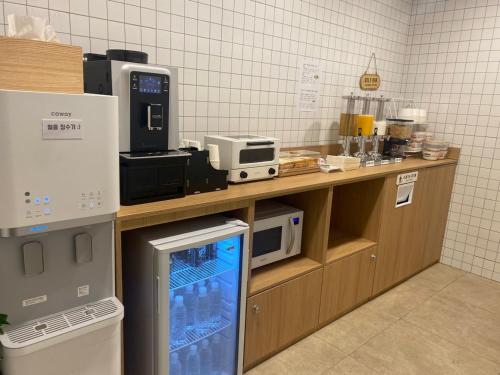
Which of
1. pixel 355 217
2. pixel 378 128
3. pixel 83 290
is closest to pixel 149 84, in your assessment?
pixel 83 290

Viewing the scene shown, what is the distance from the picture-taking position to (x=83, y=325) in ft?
4.02

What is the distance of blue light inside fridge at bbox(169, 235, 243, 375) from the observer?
1.72 m

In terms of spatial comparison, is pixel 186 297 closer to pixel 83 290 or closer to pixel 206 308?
pixel 206 308

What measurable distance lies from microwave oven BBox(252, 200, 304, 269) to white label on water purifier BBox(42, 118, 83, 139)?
115cm

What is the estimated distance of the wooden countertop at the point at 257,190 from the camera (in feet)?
4.85

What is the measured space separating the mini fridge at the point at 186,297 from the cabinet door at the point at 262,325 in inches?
4.7

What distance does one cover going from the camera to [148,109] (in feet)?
5.11

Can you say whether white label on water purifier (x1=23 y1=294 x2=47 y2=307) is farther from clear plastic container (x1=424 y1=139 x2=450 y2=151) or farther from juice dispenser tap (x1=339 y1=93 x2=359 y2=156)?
clear plastic container (x1=424 y1=139 x2=450 y2=151)

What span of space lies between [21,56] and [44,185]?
0.37 meters

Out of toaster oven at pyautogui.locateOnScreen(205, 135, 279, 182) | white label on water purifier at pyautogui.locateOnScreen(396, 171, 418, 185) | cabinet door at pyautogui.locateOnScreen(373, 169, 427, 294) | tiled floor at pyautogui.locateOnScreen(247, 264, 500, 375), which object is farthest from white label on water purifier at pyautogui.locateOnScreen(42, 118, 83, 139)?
white label on water purifier at pyautogui.locateOnScreen(396, 171, 418, 185)

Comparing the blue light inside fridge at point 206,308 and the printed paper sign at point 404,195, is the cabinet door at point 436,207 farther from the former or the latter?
the blue light inside fridge at point 206,308

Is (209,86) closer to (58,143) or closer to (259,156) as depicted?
(259,156)

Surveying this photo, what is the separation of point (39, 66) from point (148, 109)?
1.61 ft

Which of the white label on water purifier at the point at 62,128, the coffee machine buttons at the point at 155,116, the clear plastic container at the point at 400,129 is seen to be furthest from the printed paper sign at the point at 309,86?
the white label on water purifier at the point at 62,128
